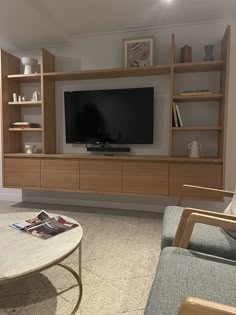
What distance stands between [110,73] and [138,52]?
1.44ft

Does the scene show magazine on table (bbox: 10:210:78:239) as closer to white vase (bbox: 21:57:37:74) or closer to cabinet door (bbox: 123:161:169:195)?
cabinet door (bbox: 123:161:169:195)

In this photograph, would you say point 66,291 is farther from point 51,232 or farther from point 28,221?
point 28,221

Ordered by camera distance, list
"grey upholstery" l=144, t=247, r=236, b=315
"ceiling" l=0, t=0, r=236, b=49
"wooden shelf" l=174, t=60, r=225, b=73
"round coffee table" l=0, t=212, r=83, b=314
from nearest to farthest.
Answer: "grey upholstery" l=144, t=247, r=236, b=315 < "round coffee table" l=0, t=212, r=83, b=314 < "ceiling" l=0, t=0, r=236, b=49 < "wooden shelf" l=174, t=60, r=225, b=73

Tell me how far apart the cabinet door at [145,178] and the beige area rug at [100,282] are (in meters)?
0.50

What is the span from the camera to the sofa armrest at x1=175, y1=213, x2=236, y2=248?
122 cm

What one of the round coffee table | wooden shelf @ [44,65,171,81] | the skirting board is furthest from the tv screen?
the round coffee table

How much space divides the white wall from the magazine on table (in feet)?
5.51

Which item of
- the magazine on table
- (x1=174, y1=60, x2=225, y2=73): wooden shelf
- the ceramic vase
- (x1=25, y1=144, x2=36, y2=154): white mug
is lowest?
the magazine on table

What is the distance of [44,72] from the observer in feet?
10.3

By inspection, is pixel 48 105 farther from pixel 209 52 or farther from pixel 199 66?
pixel 209 52

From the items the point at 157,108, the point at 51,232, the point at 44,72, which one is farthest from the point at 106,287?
the point at 44,72

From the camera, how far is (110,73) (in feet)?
9.76

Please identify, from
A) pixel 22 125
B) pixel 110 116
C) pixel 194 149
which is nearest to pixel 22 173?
pixel 22 125

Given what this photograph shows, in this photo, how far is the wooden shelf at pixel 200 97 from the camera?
264 centimetres
